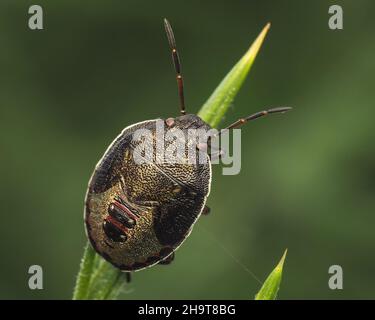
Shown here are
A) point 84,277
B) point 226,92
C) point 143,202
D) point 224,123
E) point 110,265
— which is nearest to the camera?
point 84,277

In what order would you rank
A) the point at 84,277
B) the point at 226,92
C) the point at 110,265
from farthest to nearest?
the point at 110,265, the point at 226,92, the point at 84,277

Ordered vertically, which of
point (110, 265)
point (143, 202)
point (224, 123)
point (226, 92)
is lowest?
point (110, 265)

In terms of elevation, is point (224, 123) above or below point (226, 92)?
below

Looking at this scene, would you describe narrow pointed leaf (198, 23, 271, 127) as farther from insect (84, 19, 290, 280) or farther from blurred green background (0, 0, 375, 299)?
blurred green background (0, 0, 375, 299)

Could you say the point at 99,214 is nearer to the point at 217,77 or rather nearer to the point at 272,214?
the point at 272,214

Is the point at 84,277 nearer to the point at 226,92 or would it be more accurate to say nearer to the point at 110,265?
the point at 110,265

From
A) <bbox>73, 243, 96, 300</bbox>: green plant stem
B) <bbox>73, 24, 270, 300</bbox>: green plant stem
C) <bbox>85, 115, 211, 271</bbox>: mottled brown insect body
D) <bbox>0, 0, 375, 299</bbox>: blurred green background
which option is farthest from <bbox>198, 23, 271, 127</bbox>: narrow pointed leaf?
<bbox>0, 0, 375, 299</bbox>: blurred green background

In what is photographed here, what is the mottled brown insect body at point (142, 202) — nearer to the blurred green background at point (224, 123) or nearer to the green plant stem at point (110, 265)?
the green plant stem at point (110, 265)

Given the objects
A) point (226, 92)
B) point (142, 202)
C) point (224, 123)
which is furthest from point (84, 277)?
point (224, 123)
